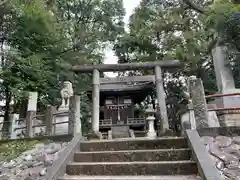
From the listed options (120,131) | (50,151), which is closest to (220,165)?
(50,151)

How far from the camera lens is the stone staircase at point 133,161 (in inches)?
136

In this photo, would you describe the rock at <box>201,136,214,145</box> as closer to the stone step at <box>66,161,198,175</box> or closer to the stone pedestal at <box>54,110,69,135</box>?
the stone step at <box>66,161,198,175</box>

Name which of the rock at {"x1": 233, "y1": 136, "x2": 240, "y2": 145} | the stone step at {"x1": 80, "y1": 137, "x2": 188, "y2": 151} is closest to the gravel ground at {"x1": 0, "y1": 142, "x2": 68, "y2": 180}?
the stone step at {"x1": 80, "y1": 137, "x2": 188, "y2": 151}

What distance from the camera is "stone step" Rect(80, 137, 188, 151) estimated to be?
4207mm

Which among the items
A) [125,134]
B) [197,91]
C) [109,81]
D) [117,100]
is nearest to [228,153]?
[197,91]

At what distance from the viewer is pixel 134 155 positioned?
3959mm

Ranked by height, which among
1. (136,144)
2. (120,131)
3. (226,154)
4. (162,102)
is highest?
(162,102)

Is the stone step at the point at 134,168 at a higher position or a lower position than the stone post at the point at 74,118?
lower

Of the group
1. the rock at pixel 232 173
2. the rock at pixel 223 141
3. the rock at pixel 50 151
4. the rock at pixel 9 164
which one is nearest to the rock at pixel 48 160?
the rock at pixel 50 151

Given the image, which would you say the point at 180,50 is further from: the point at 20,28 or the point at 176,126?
the point at 20,28

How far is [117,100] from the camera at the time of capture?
56.7 feet

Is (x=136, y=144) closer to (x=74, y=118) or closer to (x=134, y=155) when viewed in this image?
(x=134, y=155)

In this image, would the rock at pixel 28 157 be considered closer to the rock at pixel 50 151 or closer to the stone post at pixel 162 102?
the rock at pixel 50 151

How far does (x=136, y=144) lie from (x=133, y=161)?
1.56 ft
